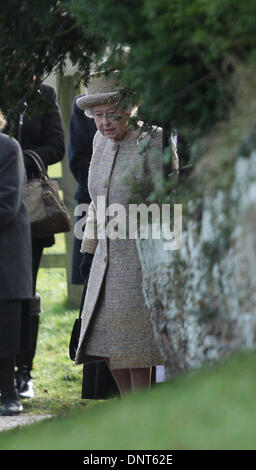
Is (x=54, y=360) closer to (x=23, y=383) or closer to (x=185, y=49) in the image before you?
(x=23, y=383)

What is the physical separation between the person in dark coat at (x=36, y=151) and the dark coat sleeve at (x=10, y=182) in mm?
677

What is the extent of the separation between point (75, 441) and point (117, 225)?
242 centimetres

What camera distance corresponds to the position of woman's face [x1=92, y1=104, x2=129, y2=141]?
5512 millimetres

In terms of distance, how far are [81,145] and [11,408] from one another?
→ 71.9 inches

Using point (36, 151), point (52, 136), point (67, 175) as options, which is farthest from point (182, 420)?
point (67, 175)

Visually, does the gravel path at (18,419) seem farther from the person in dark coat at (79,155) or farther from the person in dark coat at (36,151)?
the person in dark coat at (79,155)

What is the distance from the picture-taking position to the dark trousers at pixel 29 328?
6.95 metres

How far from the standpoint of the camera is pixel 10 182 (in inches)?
253

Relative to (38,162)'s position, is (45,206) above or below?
below

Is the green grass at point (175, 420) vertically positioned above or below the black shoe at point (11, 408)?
above

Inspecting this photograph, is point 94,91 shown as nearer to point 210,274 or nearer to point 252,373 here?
point 210,274

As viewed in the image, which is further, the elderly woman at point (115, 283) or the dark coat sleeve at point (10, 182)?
the dark coat sleeve at point (10, 182)

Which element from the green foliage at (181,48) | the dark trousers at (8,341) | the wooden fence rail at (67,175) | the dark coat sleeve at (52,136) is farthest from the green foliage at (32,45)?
the wooden fence rail at (67,175)
